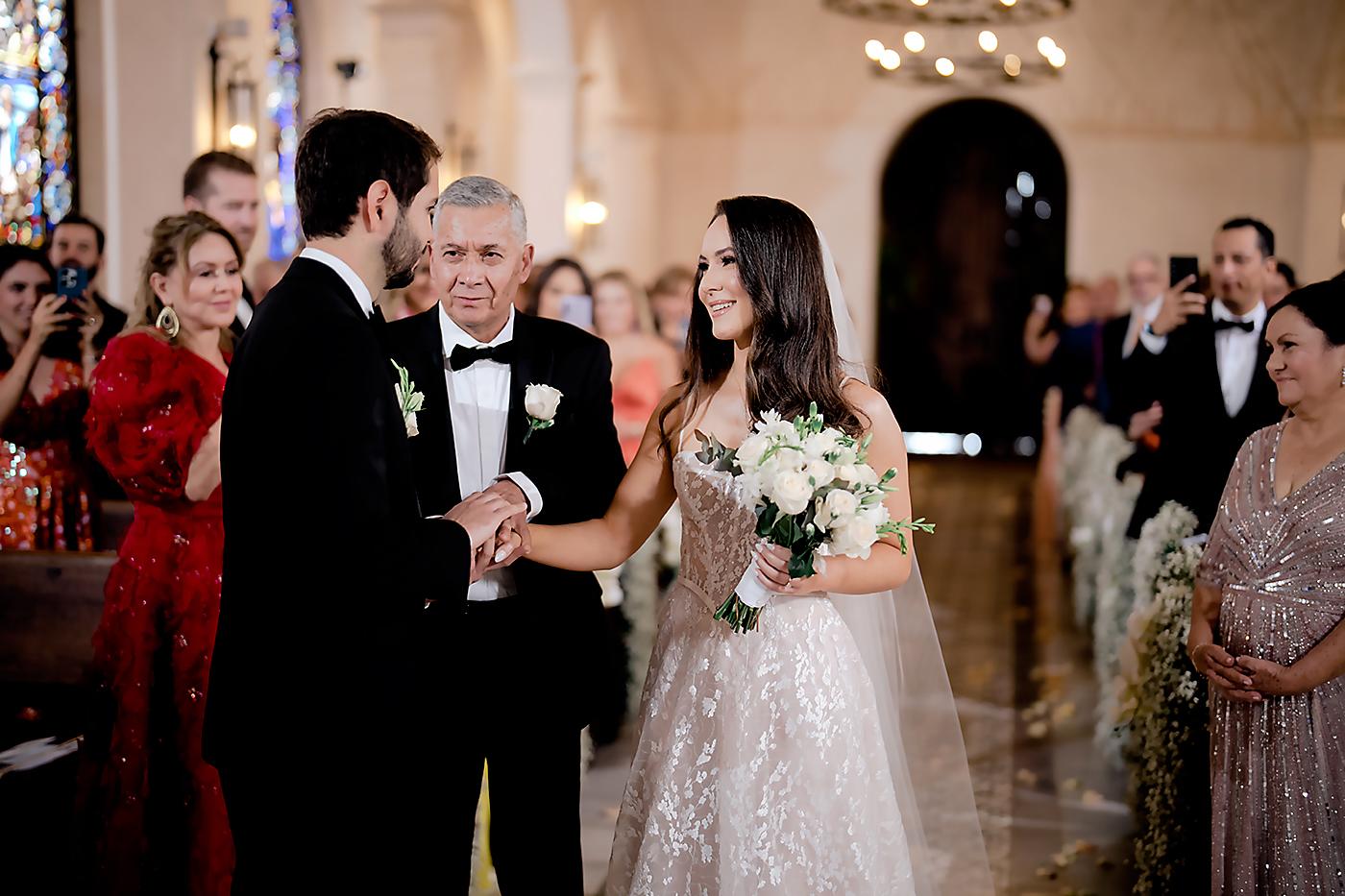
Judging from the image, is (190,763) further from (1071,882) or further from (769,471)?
(1071,882)

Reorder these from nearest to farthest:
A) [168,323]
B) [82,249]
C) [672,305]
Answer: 1. [168,323]
2. [82,249]
3. [672,305]

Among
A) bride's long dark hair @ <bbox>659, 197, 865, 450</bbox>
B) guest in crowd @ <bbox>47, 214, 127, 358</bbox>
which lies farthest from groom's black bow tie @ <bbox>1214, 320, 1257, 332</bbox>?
guest in crowd @ <bbox>47, 214, 127, 358</bbox>

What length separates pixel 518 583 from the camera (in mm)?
3082

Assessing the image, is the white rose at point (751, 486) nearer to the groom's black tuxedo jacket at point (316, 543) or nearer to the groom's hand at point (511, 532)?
the groom's hand at point (511, 532)

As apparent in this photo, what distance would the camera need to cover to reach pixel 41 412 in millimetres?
4496

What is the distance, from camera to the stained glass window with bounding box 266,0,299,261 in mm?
11922

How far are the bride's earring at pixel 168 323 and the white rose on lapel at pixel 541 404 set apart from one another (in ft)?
4.48

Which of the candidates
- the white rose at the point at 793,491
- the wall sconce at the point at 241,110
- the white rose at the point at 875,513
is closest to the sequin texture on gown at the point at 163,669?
the white rose at the point at 793,491

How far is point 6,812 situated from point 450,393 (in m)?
2.08

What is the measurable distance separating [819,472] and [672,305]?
5931mm

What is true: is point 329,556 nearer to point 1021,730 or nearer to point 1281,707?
point 1281,707

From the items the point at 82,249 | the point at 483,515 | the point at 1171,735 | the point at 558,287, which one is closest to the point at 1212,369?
the point at 1171,735

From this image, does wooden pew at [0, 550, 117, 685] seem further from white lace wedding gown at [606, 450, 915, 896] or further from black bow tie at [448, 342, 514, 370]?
white lace wedding gown at [606, 450, 915, 896]

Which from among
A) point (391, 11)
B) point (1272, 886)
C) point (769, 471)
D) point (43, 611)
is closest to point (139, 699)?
point (43, 611)
